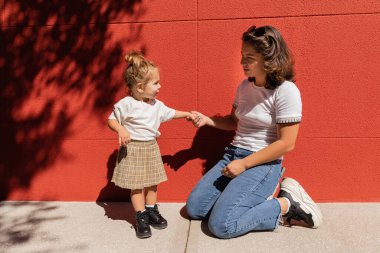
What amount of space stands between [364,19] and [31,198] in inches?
129

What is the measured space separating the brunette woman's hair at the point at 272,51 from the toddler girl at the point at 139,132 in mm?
747

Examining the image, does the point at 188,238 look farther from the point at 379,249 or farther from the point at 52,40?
the point at 52,40

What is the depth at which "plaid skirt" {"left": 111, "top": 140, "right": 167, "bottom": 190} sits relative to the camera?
2.65 metres

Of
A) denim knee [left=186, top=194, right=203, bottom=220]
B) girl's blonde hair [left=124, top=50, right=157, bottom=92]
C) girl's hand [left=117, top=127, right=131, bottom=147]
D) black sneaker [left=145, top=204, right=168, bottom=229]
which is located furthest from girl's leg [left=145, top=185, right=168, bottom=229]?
girl's blonde hair [left=124, top=50, right=157, bottom=92]

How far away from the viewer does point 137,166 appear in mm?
2662

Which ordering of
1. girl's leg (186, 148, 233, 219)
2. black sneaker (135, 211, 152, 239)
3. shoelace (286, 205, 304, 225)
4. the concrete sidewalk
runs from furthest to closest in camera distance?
girl's leg (186, 148, 233, 219)
shoelace (286, 205, 304, 225)
black sneaker (135, 211, 152, 239)
the concrete sidewalk

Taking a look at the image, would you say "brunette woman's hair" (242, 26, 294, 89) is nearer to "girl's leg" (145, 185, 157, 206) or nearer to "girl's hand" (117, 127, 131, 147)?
"girl's hand" (117, 127, 131, 147)

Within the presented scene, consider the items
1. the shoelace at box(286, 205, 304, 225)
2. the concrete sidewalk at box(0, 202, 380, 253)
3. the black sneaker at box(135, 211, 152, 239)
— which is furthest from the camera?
the shoelace at box(286, 205, 304, 225)

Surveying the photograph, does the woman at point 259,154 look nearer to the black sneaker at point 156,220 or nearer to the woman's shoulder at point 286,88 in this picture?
the woman's shoulder at point 286,88

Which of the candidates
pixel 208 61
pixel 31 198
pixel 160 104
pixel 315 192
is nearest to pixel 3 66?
pixel 31 198

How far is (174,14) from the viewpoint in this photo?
2.99 metres

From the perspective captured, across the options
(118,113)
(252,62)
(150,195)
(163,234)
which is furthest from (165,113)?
(163,234)

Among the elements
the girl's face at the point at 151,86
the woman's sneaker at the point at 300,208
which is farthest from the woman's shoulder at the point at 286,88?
the girl's face at the point at 151,86

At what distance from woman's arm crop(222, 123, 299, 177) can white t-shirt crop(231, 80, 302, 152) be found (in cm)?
7
